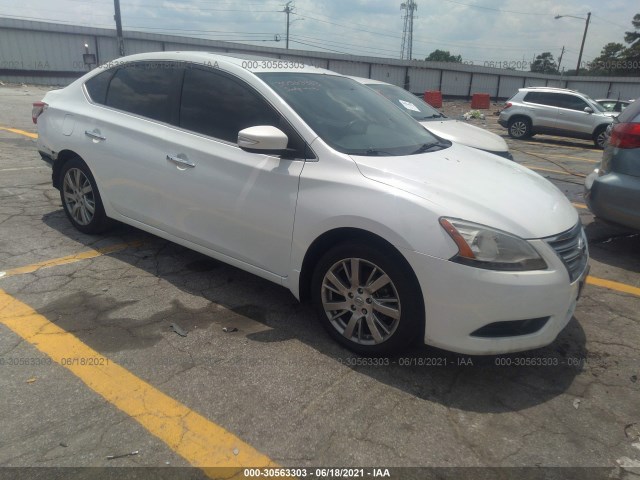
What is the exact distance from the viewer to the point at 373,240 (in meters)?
2.85

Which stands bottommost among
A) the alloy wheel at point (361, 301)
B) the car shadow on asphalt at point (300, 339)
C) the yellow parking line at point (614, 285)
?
the yellow parking line at point (614, 285)

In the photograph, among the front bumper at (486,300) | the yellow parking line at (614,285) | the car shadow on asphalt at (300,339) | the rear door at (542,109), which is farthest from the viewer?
the rear door at (542,109)

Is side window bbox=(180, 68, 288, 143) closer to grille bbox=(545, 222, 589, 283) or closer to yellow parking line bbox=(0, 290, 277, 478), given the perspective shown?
yellow parking line bbox=(0, 290, 277, 478)

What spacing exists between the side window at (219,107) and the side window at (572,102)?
48.6 ft

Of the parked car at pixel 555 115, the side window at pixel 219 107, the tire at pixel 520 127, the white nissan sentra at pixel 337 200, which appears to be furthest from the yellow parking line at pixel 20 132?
the tire at pixel 520 127

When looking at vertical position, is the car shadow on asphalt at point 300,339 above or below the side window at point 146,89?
below

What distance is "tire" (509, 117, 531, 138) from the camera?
15.9 meters

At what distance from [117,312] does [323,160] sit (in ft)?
5.90

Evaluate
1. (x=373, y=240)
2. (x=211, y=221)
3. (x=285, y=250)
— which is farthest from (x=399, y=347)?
(x=211, y=221)

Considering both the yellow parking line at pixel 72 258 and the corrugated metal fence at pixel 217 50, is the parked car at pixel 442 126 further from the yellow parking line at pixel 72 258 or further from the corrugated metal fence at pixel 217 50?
the corrugated metal fence at pixel 217 50

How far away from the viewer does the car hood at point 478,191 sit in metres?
2.70

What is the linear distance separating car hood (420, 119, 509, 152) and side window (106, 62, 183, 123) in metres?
3.73

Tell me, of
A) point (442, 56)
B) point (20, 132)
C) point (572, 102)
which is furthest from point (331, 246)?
point (442, 56)

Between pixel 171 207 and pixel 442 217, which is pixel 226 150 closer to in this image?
pixel 171 207
